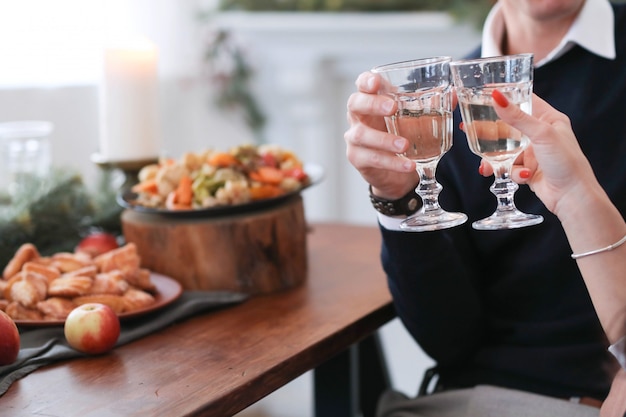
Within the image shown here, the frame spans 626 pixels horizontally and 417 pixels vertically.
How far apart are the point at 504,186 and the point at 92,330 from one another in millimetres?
601

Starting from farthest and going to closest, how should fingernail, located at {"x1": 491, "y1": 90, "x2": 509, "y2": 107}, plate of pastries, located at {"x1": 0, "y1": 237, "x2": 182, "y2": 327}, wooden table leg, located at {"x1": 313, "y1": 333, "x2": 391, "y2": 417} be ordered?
wooden table leg, located at {"x1": 313, "y1": 333, "x2": 391, "y2": 417} → plate of pastries, located at {"x1": 0, "y1": 237, "x2": 182, "y2": 327} → fingernail, located at {"x1": 491, "y1": 90, "x2": 509, "y2": 107}

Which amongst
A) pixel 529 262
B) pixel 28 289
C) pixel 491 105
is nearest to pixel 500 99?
pixel 491 105

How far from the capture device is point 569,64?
4.96 ft

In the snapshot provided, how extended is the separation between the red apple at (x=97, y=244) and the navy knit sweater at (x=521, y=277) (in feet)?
1.78

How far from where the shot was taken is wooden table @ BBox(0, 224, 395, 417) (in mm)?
1081

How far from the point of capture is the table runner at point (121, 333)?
1.17 m

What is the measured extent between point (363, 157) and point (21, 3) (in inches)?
95.3

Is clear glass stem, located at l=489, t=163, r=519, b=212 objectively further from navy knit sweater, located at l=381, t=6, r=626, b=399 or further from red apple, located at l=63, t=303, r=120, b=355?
red apple, located at l=63, t=303, r=120, b=355

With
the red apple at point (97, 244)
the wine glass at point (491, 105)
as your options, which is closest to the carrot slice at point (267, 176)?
the red apple at point (97, 244)

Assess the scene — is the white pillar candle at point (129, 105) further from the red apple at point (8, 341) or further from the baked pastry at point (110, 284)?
the red apple at point (8, 341)

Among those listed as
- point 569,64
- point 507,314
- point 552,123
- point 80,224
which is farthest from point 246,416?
point 552,123

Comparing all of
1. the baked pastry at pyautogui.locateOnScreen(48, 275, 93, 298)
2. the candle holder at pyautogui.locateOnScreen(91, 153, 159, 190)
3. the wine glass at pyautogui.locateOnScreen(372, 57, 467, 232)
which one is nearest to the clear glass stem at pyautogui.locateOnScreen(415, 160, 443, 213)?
the wine glass at pyautogui.locateOnScreen(372, 57, 467, 232)

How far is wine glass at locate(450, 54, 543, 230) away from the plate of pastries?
22.6 inches

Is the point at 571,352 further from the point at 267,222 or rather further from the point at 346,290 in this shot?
the point at 267,222
